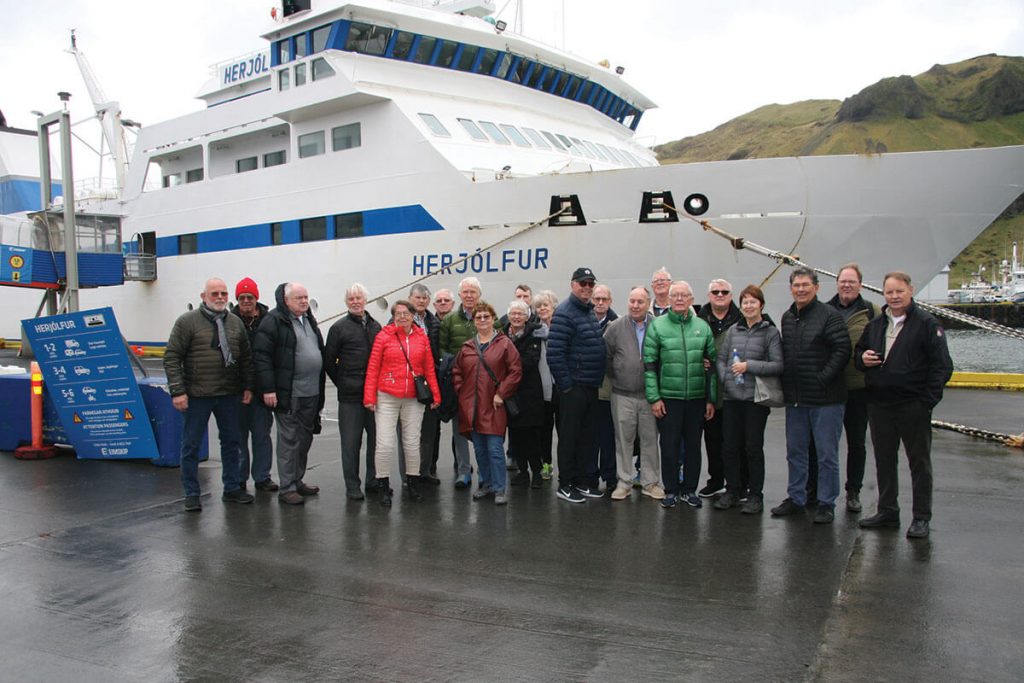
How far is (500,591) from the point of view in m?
3.86

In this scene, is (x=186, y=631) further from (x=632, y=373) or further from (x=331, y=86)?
(x=331, y=86)

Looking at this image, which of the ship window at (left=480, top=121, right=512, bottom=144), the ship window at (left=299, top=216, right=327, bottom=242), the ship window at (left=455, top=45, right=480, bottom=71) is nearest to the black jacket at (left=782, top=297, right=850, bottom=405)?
the ship window at (left=480, top=121, right=512, bottom=144)

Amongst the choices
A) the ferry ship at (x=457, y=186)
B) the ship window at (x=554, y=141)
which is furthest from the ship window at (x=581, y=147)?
the ship window at (x=554, y=141)

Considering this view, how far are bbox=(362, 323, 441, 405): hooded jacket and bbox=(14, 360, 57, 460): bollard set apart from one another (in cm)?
377

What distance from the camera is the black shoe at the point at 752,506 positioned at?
5121 mm

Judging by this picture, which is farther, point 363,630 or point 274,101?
point 274,101

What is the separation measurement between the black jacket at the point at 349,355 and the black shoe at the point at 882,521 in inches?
→ 139

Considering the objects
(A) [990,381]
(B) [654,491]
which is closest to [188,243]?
(B) [654,491]

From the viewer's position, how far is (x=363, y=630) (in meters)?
3.41

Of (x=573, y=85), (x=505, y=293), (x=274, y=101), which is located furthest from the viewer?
(x=573, y=85)

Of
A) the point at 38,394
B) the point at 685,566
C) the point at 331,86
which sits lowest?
the point at 685,566

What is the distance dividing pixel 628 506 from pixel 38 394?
18.6 ft

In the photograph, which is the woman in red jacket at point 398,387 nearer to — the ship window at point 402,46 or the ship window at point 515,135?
the ship window at point 515,135

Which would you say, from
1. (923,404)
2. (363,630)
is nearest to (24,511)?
(363,630)
